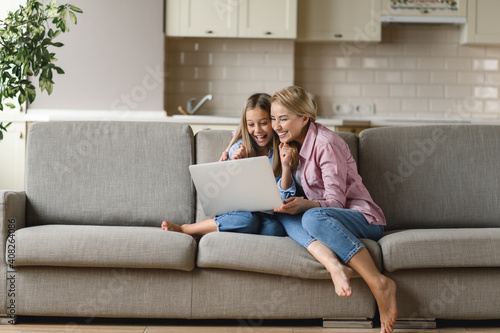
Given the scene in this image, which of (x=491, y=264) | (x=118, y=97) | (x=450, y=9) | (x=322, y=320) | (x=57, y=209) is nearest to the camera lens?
(x=491, y=264)

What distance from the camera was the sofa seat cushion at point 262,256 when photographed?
218 cm

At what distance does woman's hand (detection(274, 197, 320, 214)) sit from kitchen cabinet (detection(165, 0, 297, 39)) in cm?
272

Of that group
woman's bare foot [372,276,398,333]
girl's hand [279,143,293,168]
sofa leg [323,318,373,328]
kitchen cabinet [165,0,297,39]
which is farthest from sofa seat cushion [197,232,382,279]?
kitchen cabinet [165,0,297,39]

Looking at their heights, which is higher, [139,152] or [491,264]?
[139,152]

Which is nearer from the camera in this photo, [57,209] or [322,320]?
[322,320]

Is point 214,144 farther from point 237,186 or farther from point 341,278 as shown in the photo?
point 341,278

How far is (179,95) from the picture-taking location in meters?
5.05

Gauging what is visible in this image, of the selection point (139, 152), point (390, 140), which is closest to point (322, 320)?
→ point (390, 140)

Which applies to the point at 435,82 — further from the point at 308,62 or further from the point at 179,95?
the point at 179,95

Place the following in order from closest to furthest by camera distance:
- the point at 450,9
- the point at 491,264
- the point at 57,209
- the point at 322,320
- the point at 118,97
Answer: the point at 491,264 < the point at 322,320 < the point at 57,209 < the point at 118,97 < the point at 450,9

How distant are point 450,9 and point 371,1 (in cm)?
67

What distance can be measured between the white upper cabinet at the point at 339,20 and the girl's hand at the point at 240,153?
255 centimetres

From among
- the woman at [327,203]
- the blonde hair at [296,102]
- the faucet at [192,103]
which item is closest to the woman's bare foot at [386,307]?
the woman at [327,203]

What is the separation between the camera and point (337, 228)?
7.16 feet
